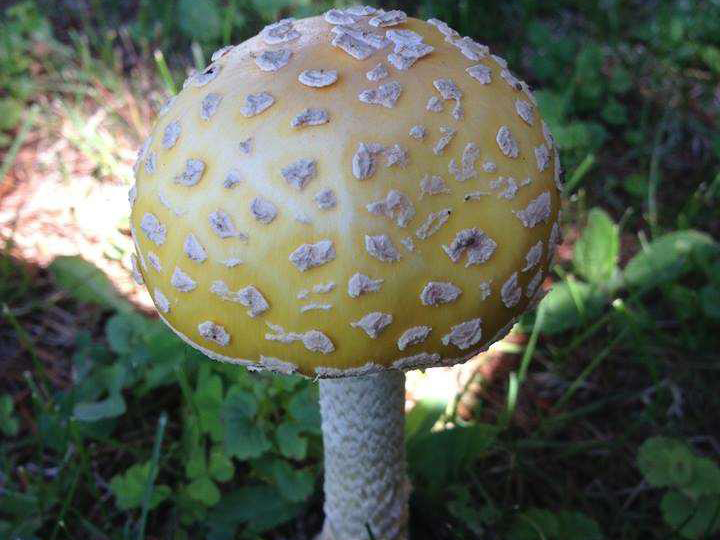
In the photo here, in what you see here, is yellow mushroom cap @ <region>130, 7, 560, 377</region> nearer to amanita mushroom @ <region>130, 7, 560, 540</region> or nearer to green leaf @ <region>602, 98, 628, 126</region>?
amanita mushroom @ <region>130, 7, 560, 540</region>

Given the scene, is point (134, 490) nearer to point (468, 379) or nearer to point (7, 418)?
point (7, 418)

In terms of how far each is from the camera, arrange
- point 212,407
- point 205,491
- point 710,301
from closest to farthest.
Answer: point 205,491 → point 212,407 → point 710,301

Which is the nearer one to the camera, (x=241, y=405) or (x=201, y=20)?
(x=241, y=405)

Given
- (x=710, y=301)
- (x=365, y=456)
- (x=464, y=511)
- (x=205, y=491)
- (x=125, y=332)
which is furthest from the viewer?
(x=710, y=301)

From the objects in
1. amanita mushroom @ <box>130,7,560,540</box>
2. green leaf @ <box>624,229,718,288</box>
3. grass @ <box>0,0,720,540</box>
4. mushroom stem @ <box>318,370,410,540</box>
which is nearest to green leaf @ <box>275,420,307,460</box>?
grass @ <box>0,0,720,540</box>

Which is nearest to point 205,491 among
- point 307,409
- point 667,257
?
point 307,409
